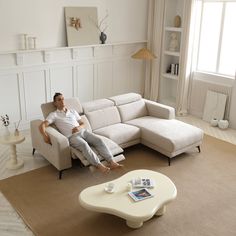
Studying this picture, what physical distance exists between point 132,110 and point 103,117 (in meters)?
0.57

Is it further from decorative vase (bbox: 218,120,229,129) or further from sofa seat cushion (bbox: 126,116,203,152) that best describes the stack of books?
decorative vase (bbox: 218,120,229,129)

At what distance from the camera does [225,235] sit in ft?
10.6

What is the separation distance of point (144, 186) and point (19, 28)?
11.0 ft

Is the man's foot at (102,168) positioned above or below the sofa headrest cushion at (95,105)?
below

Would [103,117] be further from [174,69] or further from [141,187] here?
[174,69]

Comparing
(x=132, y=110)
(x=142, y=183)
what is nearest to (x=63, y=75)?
(x=132, y=110)

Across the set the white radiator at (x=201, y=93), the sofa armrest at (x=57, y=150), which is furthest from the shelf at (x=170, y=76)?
the sofa armrest at (x=57, y=150)

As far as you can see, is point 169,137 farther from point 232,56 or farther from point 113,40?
point 113,40

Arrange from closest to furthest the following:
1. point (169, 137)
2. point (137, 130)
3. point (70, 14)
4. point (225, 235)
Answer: point (225, 235)
point (169, 137)
point (137, 130)
point (70, 14)

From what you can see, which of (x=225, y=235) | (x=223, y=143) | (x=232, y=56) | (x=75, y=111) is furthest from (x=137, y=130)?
(x=232, y=56)

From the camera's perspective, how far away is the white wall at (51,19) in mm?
5102

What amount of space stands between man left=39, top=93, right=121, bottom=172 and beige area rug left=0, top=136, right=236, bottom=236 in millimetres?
292

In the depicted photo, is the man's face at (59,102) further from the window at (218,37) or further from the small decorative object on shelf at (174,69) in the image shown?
the window at (218,37)

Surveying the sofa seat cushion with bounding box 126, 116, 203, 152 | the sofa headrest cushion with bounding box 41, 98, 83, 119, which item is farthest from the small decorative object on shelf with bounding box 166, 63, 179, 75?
the sofa headrest cushion with bounding box 41, 98, 83, 119
